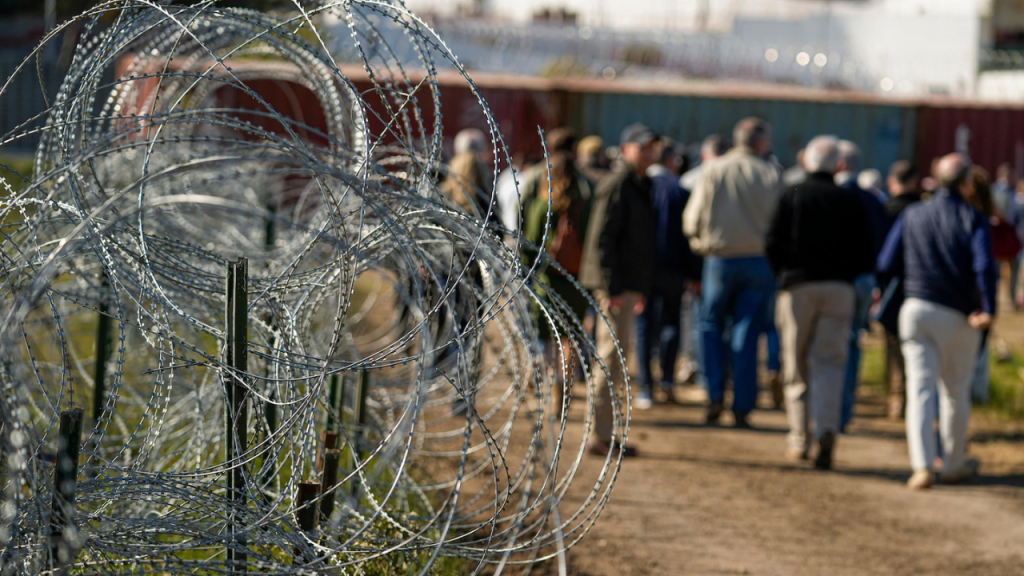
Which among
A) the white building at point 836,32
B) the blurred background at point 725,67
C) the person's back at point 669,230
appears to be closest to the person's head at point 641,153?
the person's back at point 669,230

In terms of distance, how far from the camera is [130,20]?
3.17 metres

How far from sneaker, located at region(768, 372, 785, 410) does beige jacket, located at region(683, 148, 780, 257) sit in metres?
1.34

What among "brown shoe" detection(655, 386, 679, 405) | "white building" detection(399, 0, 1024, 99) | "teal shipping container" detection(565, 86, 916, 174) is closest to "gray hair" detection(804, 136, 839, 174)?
"brown shoe" detection(655, 386, 679, 405)

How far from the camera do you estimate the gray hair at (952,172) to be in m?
5.89

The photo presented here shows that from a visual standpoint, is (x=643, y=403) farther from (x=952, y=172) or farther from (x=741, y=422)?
(x=952, y=172)

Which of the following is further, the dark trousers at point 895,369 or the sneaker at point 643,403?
the sneaker at point 643,403

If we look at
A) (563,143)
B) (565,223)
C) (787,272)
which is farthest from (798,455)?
(563,143)

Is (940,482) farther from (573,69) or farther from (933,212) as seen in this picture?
(573,69)

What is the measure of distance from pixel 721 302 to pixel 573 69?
67.2ft

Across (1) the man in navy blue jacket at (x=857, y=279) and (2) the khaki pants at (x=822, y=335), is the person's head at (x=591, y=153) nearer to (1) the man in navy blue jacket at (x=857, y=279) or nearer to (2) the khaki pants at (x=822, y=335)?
(1) the man in navy blue jacket at (x=857, y=279)

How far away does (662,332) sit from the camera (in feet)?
26.5

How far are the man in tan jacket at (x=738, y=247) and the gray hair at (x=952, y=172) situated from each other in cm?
125

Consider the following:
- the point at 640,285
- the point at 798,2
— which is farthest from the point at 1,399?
the point at 798,2

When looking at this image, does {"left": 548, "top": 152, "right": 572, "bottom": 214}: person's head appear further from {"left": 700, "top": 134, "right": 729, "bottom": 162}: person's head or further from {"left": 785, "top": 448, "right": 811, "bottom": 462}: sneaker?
{"left": 785, "top": 448, "right": 811, "bottom": 462}: sneaker
